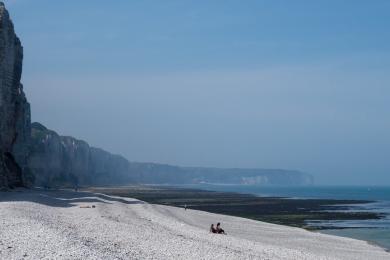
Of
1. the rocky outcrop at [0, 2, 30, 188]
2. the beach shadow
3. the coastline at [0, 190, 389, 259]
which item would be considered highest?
the rocky outcrop at [0, 2, 30, 188]

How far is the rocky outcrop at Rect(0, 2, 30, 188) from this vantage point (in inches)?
1864

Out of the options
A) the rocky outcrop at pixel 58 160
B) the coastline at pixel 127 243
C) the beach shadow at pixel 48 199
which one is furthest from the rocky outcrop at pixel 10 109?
the rocky outcrop at pixel 58 160

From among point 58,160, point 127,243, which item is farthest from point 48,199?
point 58,160

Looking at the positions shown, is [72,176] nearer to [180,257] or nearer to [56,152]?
[56,152]

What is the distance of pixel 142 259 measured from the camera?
54.0 ft

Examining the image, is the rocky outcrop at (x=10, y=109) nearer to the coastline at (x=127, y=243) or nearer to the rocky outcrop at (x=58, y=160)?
the coastline at (x=127, y=243)

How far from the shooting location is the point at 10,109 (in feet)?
170

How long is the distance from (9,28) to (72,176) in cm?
9624

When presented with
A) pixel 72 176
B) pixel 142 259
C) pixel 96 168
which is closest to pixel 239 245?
pixel 142 259

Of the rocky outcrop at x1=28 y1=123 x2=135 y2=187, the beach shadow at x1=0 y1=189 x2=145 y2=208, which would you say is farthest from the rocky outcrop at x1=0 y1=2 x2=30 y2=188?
the rocky outcrop at x1=28 y1=123 x2=135 y2=187

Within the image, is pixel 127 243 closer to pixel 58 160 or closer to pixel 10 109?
pixel 10 109

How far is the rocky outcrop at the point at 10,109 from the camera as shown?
155 ft

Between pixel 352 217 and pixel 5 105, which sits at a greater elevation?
pixel 5 105

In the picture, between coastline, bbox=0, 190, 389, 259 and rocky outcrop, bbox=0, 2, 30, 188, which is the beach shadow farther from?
coastline, bbox=0, 190, 389, 259
